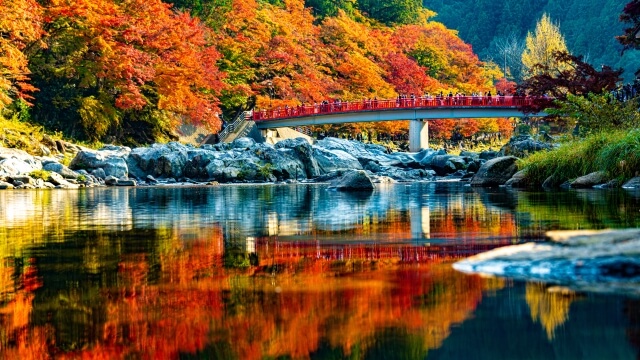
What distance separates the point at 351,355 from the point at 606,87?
2745 cm

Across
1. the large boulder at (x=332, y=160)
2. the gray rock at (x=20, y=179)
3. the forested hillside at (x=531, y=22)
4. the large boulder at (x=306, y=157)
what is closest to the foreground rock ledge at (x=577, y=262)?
the gray rock at (x=20, y=179)

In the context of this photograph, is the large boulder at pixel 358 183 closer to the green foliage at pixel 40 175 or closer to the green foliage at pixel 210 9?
the green foliage at pixel 40 175

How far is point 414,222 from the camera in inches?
434

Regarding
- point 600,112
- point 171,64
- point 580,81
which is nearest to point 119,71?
point 171,64

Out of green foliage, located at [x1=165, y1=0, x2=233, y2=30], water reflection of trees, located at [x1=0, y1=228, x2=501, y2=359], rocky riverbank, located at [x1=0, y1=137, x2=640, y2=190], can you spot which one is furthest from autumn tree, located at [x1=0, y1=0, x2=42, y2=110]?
water reflection of trees, located at [x1=0, y1=228, x2=501, y2=359]

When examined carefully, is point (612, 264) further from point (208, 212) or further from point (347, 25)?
point (347, 25)

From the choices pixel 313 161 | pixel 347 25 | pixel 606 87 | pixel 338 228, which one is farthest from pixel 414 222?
pixel 347 25

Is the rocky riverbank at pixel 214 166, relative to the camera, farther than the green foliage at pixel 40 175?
Yes

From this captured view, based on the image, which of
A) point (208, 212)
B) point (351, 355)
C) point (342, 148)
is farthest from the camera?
point (342, 148)

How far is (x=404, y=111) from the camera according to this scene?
57.7 m

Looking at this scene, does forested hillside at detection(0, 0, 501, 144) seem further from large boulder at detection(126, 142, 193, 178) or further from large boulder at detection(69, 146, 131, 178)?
large boulder at detection(126, 142, 193, 178)

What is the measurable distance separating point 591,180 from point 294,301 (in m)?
17.2

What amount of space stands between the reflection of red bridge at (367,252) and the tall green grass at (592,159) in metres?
13.3

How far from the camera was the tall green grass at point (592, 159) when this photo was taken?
19.8 metres
